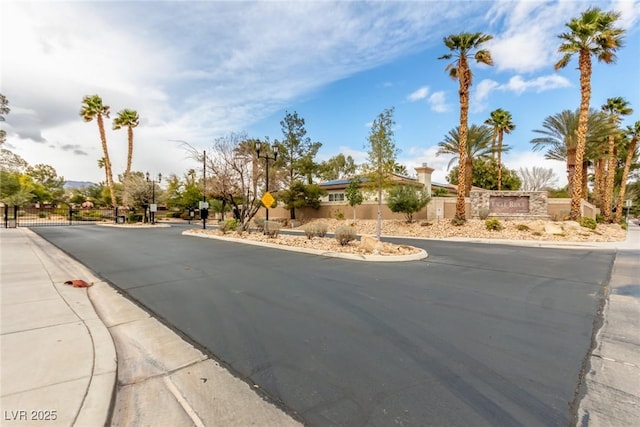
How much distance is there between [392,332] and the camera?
423cm

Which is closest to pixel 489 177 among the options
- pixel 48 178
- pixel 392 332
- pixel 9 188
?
pixel 392 332

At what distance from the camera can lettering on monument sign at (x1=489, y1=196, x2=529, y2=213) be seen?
21922 millimetres

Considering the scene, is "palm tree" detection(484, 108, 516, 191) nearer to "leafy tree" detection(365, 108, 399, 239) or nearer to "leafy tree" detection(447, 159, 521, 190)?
"leafy tree" detection(447, 159, 521, 190)

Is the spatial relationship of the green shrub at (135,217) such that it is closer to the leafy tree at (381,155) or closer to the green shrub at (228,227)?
the green shrub at (228,227)

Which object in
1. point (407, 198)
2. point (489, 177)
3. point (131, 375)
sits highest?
point (489, 177)

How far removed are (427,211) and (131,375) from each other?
75.1 feet

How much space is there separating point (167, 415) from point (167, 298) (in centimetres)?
369

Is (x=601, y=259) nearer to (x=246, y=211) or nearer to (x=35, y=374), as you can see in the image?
(x=35, y=374)

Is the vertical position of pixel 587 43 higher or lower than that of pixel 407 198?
higher

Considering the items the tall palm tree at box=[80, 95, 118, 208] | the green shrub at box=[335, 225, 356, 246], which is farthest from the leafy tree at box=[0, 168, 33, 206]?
the green shrub at box=[335, 225, 356, 246]

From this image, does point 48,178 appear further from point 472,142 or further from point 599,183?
point 599,183

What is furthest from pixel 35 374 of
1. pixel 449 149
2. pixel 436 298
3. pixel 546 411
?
pixel 449 149

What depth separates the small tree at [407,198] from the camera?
70.0 ft

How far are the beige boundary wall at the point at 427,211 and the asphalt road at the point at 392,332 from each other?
14.2 meters
